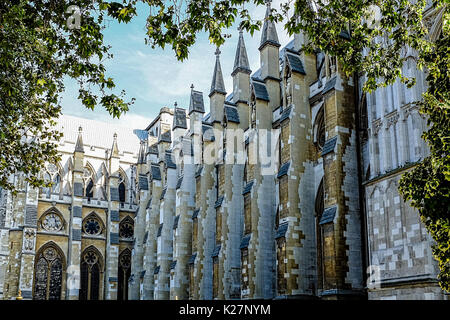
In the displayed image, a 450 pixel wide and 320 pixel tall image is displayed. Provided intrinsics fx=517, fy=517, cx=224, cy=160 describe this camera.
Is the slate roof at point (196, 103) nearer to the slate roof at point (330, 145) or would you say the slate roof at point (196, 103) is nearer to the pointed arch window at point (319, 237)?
the pointed arch window at point (319, 237)

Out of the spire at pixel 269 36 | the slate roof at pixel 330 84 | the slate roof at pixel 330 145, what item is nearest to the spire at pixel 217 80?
the spire at pixel 269 36

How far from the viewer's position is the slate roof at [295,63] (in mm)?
23277

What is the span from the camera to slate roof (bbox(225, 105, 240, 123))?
28.7 metres

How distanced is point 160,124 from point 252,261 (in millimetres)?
24827

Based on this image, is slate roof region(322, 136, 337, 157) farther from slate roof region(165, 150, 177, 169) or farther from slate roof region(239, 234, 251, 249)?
slate roof region(165, 150, 177, 169)

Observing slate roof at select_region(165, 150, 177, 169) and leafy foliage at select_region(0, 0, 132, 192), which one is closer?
leafy foliage at select_region(0, 0, 132, 192)

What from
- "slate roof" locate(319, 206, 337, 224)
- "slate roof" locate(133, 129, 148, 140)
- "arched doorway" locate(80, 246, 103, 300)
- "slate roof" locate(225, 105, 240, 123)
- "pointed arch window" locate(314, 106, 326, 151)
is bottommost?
"arched doorway" locate(80, 246, 103, 300)

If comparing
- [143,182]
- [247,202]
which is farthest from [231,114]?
[143,182]

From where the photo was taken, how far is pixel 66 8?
1109 centimetres

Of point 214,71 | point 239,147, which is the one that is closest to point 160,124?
point 214,71

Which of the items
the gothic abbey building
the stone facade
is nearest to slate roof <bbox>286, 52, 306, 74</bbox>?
the gothic abbey building

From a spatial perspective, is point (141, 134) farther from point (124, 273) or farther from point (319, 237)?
point (319, 237)

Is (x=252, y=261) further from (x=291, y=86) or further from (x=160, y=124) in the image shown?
(x=160, y=124)

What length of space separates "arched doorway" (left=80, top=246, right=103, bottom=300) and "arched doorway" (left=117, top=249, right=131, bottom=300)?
5.84 ft
